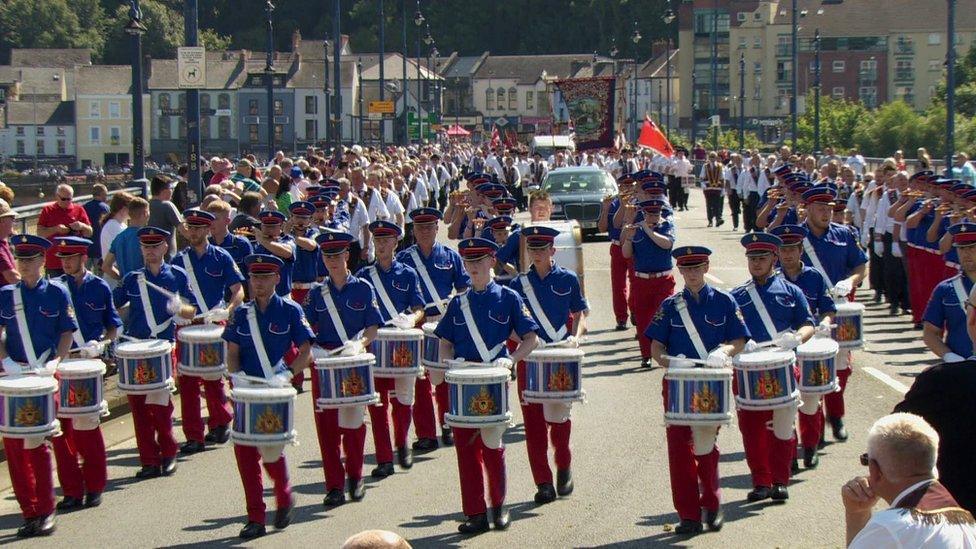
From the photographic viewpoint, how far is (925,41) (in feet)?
392

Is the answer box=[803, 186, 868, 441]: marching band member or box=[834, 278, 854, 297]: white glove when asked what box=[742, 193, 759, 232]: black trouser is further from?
box=[834, 278, 854, 297]: white glove

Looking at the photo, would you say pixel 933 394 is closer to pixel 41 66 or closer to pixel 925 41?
pixel 925 41

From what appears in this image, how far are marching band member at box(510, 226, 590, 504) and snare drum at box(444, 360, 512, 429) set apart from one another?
2.66 ft

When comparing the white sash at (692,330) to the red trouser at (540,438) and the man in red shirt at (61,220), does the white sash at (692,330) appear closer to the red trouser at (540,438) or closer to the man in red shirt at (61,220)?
the red trouser at (540,438)

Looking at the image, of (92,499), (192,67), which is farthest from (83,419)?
(192,67)

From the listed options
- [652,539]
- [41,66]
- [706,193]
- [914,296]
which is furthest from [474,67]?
[652,539]

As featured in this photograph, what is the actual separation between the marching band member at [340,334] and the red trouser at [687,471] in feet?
7.95

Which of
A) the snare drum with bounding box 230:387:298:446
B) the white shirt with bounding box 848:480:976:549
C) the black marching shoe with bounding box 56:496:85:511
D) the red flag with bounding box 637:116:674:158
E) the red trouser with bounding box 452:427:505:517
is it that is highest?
the red flag with bounding box 637:116:674:158

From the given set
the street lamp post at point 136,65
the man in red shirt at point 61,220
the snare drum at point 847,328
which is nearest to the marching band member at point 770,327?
the snare drum at point 847,328

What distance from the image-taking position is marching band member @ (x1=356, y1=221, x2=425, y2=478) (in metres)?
12.7

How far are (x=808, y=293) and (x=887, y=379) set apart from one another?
4645 mm

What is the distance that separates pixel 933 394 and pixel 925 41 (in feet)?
387

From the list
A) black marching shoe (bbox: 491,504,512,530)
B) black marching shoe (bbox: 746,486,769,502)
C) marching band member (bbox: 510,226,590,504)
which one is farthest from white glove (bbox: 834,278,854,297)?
black marching shoe (bbox: 491,504,512,530)

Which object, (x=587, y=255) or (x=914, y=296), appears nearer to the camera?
(x=914, y=296)
